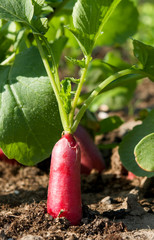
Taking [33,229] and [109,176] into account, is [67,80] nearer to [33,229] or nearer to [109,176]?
[33,229]

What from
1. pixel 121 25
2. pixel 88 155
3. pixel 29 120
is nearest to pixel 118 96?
pixel 121 25

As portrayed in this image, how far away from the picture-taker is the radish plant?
1170 millimetres

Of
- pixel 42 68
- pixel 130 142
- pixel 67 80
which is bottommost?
pixel 130 142

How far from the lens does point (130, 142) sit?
144 cm

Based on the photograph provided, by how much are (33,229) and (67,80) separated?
488 mm

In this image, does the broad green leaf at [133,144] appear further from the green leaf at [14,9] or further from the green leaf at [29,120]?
the green leaf at [14,9]

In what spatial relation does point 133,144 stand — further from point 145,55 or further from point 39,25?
point 39,25

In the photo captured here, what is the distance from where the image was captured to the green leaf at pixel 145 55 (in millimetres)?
1311

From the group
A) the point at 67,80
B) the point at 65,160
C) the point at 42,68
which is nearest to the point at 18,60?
the point at 42,68

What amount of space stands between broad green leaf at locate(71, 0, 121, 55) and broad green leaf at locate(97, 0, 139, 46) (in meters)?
0.84

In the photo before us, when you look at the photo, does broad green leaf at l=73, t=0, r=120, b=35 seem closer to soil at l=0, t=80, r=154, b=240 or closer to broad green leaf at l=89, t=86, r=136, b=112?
soil at l=0, t=80, r=154, b=240

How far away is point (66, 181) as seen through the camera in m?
1.17

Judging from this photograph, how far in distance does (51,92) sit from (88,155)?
19.8 inches

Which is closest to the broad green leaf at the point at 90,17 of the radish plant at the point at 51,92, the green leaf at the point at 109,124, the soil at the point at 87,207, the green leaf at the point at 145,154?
the radish plant at the point at 51,92
